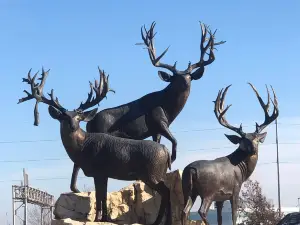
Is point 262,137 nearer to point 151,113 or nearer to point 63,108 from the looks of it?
point 151,113

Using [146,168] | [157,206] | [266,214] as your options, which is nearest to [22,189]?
[266,214]

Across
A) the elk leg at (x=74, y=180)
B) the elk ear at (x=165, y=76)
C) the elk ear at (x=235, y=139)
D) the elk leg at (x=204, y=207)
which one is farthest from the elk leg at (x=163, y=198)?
the elk ear at (x=165, y=76)

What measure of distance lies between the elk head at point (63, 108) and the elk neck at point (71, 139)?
6cm

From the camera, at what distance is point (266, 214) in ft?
71.6

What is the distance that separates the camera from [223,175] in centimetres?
1009

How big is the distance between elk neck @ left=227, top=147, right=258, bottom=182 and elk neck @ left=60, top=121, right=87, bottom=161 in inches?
104

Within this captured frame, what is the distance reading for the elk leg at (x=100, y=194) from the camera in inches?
376

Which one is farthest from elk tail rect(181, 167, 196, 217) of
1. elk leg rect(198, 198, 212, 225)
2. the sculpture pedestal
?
the sculpture pedestal

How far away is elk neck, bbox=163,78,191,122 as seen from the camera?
10797mm

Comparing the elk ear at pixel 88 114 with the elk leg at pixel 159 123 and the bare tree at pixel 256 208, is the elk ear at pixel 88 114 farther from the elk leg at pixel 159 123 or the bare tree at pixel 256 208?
the bare tree at pixel 256 208

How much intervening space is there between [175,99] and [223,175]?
1651 mm

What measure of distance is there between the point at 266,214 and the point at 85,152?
1364 cm

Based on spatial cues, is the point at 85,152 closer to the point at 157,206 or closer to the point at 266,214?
the point at 157,206

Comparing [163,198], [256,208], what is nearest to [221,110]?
[163,198]
